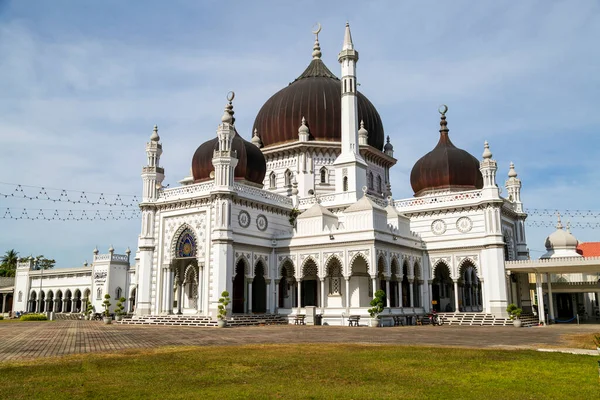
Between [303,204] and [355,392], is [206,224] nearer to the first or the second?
[303,204]

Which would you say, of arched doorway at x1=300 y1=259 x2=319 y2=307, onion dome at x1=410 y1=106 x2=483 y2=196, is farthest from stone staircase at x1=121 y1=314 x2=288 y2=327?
onion dome at x1=410 y1=106 x2=483 y2=196

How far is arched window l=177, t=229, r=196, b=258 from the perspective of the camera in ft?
130

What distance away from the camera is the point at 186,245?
40250 mm

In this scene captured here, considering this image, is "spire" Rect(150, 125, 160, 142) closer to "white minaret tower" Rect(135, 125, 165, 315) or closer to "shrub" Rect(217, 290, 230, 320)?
"white minaret tower" Rect(135, 125, 165, 315)

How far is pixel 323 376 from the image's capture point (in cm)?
1113

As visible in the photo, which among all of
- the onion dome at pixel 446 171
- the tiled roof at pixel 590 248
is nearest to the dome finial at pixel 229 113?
the onion dome at pixel 446 171

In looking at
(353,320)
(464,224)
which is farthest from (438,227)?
(353,320)

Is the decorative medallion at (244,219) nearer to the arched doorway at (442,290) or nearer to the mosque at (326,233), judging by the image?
the mosque at (326,233)

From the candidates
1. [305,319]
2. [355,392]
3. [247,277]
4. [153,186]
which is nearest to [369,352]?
[355,392]

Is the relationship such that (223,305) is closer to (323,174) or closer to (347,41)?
(323,174)

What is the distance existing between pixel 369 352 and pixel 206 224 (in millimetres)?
24883

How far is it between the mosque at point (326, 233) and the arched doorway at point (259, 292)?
0.25ft

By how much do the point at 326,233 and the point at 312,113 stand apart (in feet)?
49.5

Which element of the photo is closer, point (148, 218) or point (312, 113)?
point (148, 218)
